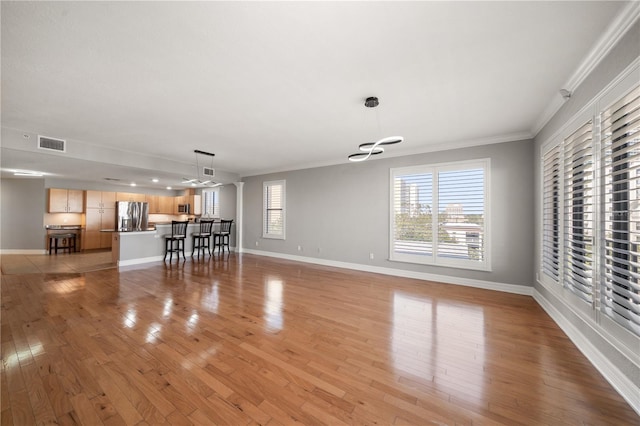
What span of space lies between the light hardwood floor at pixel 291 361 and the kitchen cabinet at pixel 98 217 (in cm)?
573

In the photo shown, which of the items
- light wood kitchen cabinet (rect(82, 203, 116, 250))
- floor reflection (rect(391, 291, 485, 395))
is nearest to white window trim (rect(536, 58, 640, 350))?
floor reflection (rect(391, 291, 485, 395))

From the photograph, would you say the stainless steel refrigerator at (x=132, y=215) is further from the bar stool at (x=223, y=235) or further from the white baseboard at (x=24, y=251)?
the bar stool at (x=223, y=235)

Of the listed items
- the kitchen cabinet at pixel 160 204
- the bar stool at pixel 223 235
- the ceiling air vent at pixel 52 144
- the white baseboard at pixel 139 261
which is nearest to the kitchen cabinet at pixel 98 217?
the kitchen cabinet at pixel 160 204

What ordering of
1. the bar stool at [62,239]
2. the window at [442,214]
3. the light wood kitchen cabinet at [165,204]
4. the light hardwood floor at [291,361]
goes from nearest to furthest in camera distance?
the light hardwood floor at [291,361] → the window at [442,214] → the bar stool at [62,239] → the light wood kitchen cabinet at [165,204]

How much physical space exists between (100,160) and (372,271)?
608cm

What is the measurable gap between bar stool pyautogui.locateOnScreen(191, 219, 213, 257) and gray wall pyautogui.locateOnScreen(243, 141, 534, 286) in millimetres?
1170

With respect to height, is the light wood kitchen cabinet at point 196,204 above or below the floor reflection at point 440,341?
above

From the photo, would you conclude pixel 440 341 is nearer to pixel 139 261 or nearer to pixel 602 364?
pixel 602 364

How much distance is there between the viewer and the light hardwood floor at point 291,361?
1603mm

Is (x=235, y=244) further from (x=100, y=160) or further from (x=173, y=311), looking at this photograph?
(x=173, y=311)

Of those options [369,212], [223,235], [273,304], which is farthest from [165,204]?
[273,304]

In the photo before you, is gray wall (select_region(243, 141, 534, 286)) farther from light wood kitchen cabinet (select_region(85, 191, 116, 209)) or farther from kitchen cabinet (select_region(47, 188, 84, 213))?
kitchen cabinet (select_region(47, 188, 84, 213))

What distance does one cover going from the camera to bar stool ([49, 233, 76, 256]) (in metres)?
8.03

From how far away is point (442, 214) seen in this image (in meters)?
4.75
